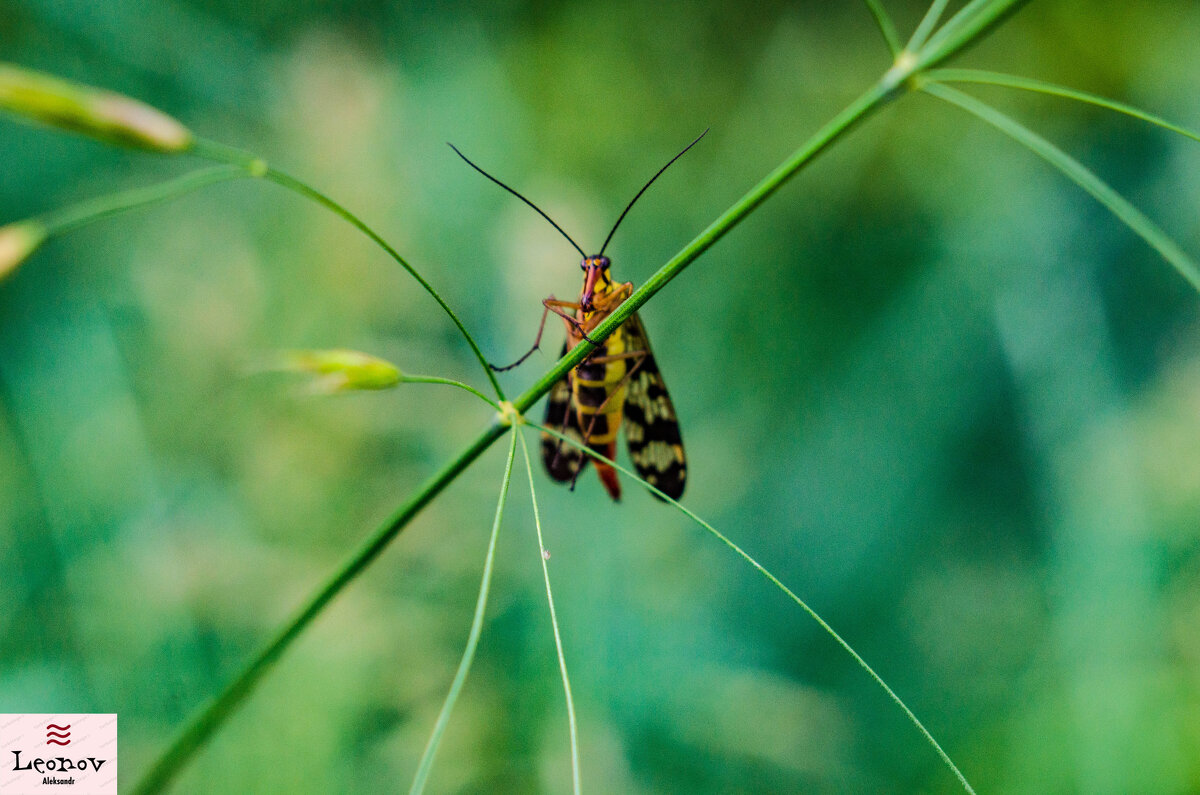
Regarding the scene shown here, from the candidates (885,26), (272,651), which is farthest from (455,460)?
(885,26)

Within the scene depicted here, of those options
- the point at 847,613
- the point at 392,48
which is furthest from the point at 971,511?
the point at 392,48

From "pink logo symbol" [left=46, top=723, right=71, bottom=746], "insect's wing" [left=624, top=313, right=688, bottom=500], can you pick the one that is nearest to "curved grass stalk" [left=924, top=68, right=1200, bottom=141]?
"insect's wing" [left=624, top=313, right=688, bottom=500]

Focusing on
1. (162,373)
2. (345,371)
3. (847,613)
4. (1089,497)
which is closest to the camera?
(345,371)

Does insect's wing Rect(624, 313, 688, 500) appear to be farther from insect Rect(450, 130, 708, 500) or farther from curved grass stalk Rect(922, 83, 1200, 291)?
curved grass stalk Rect(922, 83, 1200, 291)

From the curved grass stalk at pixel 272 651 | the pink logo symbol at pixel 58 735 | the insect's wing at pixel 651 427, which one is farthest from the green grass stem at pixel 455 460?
the insect's wing at pixel 651 427

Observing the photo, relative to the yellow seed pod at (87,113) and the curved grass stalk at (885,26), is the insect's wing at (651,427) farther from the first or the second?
the yellow seed pod at (87,113)

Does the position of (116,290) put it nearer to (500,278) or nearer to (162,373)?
(162,373)

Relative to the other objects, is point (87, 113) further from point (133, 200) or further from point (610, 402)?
point (610, 402)
